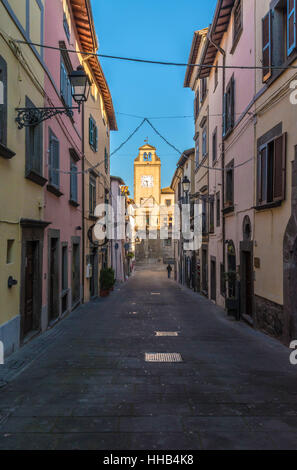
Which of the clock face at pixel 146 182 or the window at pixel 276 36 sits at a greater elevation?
the clock face at pixel 146 182

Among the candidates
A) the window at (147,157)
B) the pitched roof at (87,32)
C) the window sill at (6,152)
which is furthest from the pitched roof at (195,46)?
the window at (147,157)

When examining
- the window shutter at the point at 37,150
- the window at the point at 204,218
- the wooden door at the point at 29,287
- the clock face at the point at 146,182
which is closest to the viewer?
the wooden door at the point at 29,287

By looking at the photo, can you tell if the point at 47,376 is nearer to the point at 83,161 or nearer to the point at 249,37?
the point at 249,37

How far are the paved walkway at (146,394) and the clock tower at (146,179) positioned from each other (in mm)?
63973

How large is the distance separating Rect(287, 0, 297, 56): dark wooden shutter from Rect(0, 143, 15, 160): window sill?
247 inches

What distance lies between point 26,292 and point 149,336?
3217 mm

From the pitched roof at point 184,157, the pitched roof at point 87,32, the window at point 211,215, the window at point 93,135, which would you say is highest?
the pitched roof at point 87,32

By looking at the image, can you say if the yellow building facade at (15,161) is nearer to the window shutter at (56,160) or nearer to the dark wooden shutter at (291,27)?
the window shutter at (56,160)

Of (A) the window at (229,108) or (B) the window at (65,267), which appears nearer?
(B) the window at (65,267)

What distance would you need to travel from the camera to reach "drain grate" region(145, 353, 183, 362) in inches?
297

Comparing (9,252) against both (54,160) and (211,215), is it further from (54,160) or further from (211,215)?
Answer: (211,215)

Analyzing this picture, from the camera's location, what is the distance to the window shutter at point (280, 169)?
9.09 meters

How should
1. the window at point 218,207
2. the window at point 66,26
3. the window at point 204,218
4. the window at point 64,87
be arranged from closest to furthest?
the window at point 64,87
the window at point 66,26
the window at point 218,207
the window at point 204,218

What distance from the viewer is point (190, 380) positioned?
6238 mm
